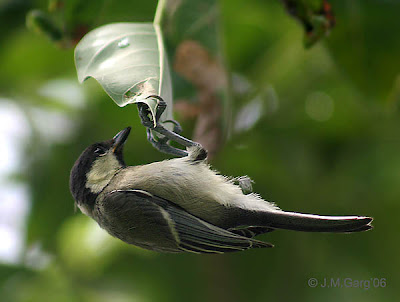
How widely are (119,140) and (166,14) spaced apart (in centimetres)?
71

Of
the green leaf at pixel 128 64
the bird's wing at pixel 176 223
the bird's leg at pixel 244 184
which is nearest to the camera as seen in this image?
the green leaf at pixel 128 64

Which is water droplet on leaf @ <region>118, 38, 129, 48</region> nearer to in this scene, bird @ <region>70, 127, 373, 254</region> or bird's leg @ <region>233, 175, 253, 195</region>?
bird @ <region>70, 127, 373, 254</region>

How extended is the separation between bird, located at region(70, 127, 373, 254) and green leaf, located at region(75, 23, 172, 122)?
48cm

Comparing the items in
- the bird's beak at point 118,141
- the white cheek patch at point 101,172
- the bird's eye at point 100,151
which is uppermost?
the bird's beak at point 118,141

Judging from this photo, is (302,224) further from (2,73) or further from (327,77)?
(2,73)

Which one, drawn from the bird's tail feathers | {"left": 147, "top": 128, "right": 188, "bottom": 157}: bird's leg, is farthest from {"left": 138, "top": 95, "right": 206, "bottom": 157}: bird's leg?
the bird's tail feathers

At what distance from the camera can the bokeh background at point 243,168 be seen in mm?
3938

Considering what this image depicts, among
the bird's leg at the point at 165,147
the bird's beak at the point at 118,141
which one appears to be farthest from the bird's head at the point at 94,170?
the bird's leg at the point at 165,147

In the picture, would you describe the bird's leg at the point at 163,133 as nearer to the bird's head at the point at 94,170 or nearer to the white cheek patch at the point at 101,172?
the bird's head at the point at 94,170

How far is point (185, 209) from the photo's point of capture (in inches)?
91.8

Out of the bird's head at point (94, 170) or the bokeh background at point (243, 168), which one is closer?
the bird's head at point (94, 170)

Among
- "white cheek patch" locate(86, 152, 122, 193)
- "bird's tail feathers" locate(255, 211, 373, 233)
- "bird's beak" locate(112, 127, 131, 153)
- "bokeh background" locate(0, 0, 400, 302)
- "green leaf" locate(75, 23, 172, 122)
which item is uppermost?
"green leaf" locate(75, 23, 172, 122)

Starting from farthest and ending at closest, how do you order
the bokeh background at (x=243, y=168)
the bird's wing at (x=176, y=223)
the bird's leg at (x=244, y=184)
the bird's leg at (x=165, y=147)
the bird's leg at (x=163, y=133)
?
the bokeh background at (x=243, y=168)
the bird's leg at (x=165, y=147)
the bird's leg at (x=244, y=184)
the bird's wing at (x=176, y=223)
the bird's leg at (x=163, y=133)

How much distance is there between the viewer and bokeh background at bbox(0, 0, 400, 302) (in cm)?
394
